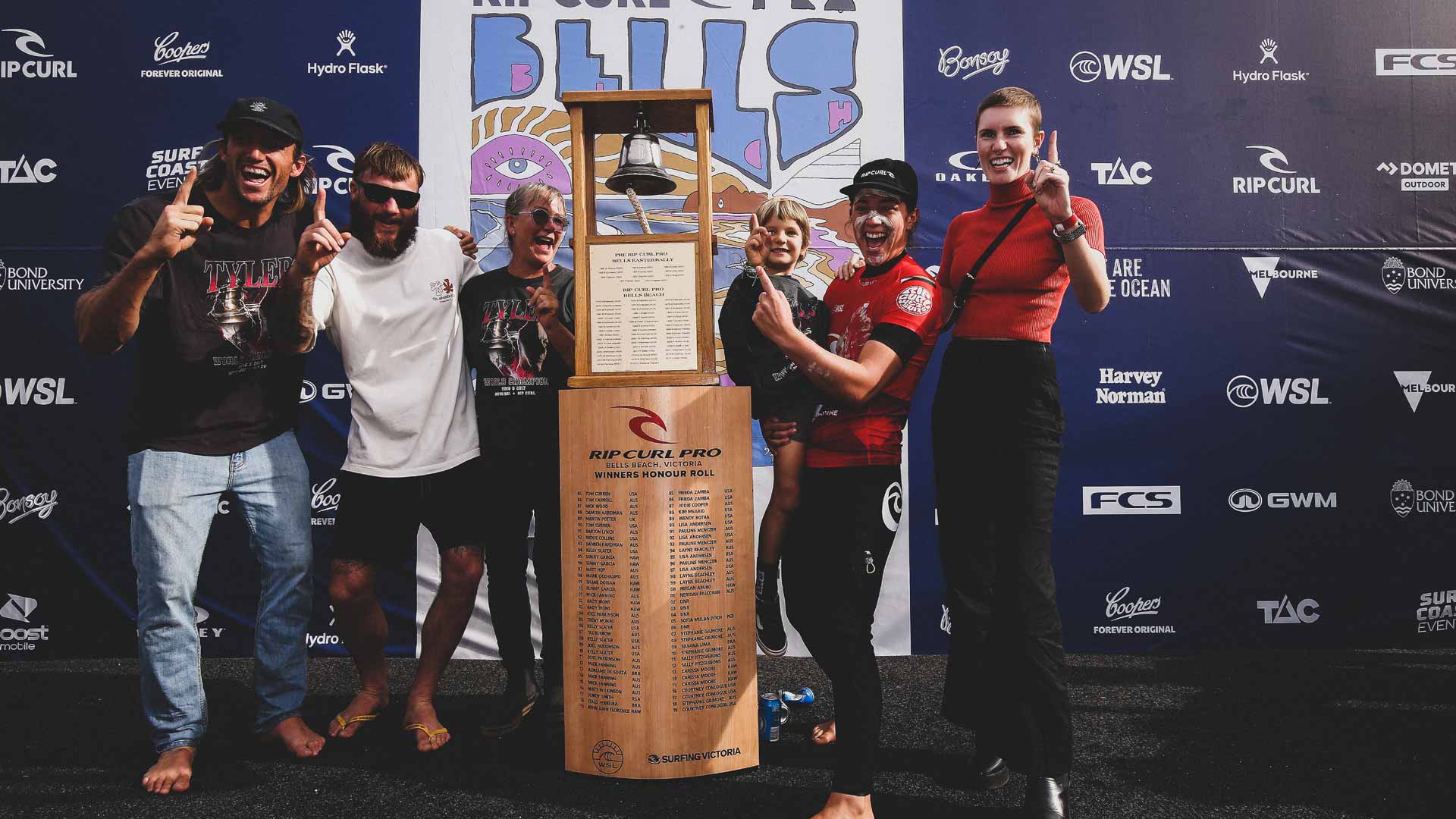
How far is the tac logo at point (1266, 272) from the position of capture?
395 cm

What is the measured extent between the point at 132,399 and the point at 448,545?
0.96 meters

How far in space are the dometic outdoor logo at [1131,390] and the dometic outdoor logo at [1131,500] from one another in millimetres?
408

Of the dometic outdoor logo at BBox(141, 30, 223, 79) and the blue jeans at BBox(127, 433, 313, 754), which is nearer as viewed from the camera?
the blue jeans at BBox(127, 433, 313, 754)

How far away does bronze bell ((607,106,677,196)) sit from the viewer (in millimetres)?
2219

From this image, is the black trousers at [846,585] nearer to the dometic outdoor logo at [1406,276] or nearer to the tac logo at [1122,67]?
the tac logo at [1122,67]

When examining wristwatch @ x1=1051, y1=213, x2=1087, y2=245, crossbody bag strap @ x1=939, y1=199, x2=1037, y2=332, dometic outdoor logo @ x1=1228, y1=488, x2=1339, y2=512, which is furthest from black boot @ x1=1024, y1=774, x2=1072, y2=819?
dometic outdoor logo @ x1=1228, y1=488, x2=1339, y2=512

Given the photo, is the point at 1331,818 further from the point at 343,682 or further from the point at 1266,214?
the point at 343,682

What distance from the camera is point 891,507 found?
7.26 ft

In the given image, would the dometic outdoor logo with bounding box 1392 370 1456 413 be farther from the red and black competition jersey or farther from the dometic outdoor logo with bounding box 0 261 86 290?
the dometic outdoor logo with bounding box 0 261 86 290

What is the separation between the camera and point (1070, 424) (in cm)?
396

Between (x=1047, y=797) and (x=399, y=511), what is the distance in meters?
1.98

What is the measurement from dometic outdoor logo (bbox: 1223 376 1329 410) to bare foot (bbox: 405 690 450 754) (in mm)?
3621

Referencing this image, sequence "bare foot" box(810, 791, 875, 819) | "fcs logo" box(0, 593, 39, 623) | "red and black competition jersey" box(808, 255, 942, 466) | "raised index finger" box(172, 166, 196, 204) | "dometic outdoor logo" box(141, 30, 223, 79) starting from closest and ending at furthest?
"bare foot" box(810, 791, 875, 819) < "red and black competition jersey" box(808, 255, 942, 466) < "raised index finger" box(172, 166, 196, 204) < "fcs logo" box(0, 593, 39, 623) < "dometic outdoor logo" box(141, 30, 223, 79)

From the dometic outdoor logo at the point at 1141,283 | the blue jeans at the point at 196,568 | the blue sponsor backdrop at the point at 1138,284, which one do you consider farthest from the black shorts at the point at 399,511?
the dometic outdoor logo at the point at 1141,283
